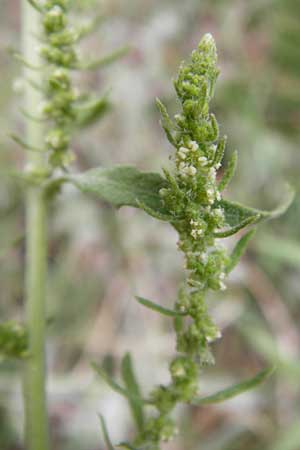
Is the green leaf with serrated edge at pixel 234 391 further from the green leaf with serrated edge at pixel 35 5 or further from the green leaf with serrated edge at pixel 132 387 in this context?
the green leaf with serrated edge at pixel 35 5

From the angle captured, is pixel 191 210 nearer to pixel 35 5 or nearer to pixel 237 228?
pixel 237 228

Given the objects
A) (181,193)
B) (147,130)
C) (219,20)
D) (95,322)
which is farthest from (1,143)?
(181,193)

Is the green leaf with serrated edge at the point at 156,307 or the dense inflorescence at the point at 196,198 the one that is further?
the green leaf with serrated edge at the point at 156,307

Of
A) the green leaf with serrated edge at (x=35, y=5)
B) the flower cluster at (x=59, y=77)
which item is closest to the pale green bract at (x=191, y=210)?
the flower cluster at (x=59, y=77)

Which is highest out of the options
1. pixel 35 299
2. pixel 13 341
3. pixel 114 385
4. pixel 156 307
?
pixel 35 299

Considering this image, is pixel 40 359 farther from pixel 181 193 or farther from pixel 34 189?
pixel 181 193

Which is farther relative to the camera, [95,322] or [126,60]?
[126,60]

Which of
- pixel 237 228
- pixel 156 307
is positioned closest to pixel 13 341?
pixel 156 307
